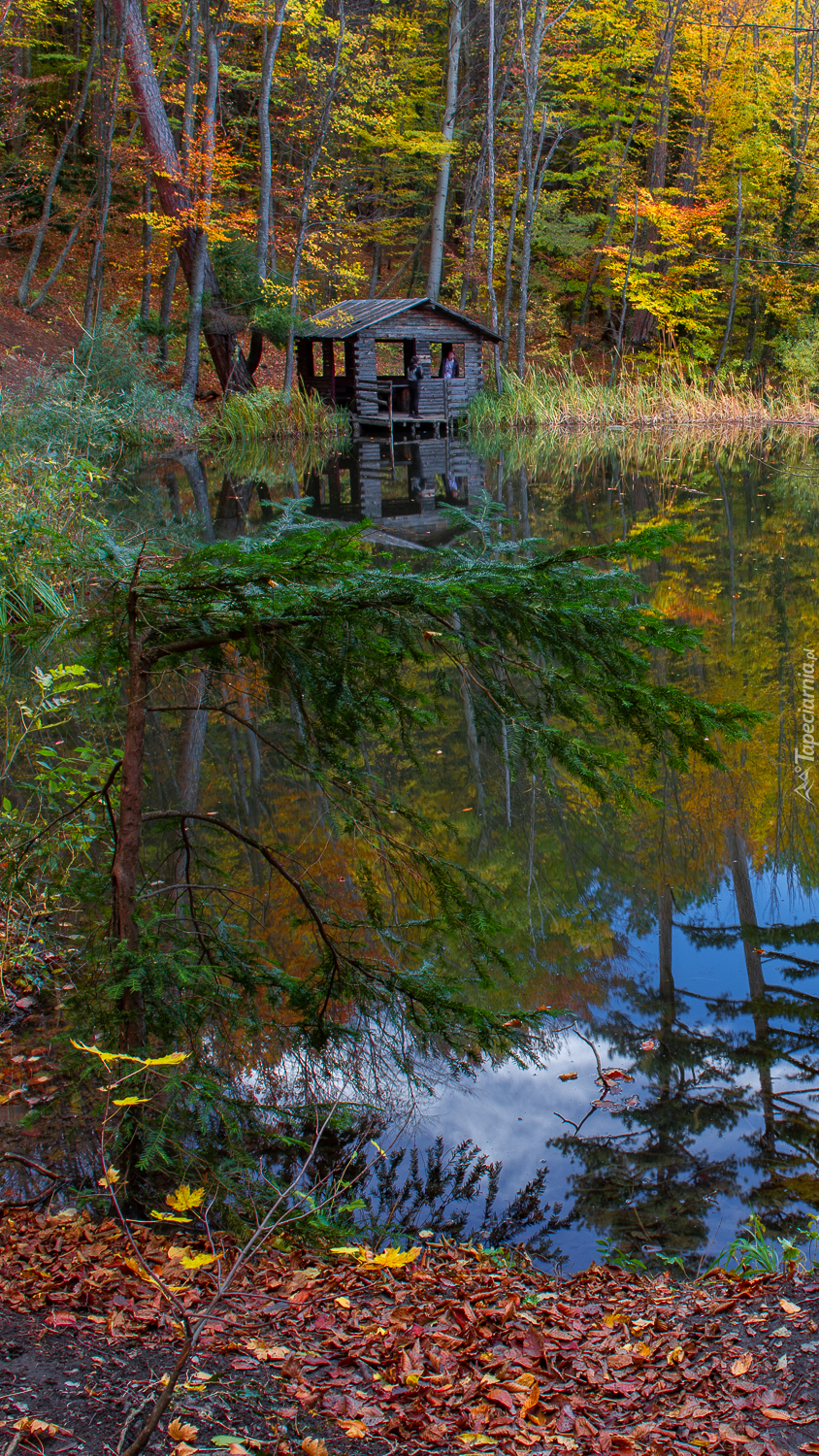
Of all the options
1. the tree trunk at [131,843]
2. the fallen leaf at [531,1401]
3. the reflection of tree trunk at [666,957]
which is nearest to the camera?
the fallen leaf at [531,1401]

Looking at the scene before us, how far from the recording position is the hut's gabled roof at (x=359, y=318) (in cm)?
2430

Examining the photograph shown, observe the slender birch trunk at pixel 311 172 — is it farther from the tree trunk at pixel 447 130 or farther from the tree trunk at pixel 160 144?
the tree trunk at pixel 447 130

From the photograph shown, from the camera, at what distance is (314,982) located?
329cm

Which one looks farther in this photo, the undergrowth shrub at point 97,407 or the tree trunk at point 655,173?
the tree trunk at point 655,173

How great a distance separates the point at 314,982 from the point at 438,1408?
1436mm

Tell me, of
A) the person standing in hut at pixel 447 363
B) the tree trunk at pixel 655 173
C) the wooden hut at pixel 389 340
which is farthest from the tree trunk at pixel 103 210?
the tree trunk at pixel 655 173

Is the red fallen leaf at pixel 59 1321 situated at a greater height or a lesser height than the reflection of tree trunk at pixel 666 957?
lesser

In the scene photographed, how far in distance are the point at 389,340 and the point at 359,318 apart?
5.15ft

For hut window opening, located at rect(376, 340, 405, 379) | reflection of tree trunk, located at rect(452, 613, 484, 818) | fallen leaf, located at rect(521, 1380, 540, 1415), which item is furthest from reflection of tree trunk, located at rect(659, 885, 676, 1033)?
hut window opening, located at rect(376, 340, 405, 379)

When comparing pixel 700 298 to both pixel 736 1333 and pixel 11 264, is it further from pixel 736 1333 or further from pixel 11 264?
pixel 736 1333

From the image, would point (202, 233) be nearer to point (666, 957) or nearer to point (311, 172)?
point (311, 172)

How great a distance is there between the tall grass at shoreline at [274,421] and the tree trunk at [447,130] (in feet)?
24.3

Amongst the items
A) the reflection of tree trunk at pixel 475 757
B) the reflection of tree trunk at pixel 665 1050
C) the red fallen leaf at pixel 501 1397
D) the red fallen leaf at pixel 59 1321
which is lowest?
the red fallen leaf at pixel 501 1397

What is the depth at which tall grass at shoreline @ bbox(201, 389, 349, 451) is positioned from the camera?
22.2 meters
